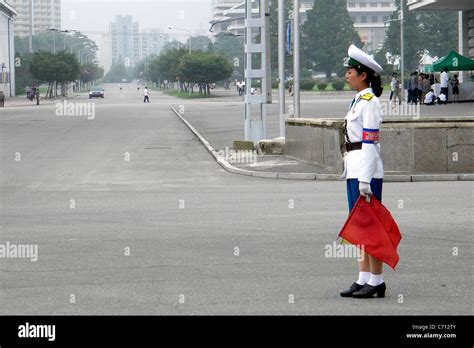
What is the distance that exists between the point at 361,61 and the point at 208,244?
3.75 meters

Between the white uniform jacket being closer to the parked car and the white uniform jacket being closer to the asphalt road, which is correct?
the asphalt road

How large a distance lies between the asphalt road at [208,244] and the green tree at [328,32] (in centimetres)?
12459

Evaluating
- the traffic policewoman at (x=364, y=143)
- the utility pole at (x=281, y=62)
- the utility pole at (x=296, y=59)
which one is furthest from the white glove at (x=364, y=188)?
the utility pole at (x=281, y=62)

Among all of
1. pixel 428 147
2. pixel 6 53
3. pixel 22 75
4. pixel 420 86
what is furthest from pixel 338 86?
pixel 428 147

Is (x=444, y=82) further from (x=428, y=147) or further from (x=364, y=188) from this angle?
(x=364, y=188)

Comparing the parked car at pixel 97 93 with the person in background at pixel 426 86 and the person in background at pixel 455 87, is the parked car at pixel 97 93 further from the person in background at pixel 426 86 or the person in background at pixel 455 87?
the person in background at pixel 455 87

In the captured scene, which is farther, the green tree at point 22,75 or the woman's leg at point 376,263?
the green tree at point 22,75

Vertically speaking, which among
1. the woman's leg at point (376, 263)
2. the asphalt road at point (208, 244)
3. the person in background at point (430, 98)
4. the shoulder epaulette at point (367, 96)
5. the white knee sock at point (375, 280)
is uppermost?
the shoulder epaulette at point (367, 96)

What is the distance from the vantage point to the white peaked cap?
8.10 metres

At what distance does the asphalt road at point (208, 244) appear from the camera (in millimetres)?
8102

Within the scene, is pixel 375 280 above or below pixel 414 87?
below

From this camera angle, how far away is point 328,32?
144750 mm

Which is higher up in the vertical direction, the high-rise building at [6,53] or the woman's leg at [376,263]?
the high-rise building at [6,53]
